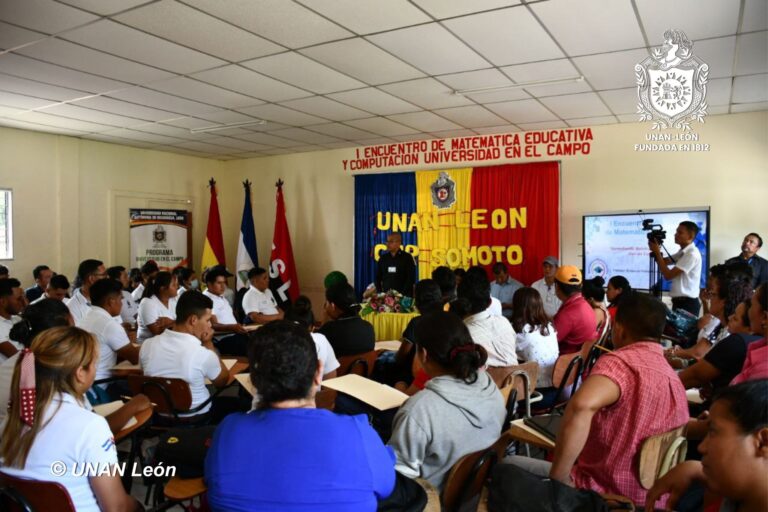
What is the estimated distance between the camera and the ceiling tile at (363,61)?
3928 millimetres

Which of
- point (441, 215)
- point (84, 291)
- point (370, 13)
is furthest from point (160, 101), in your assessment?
point (441, 215)

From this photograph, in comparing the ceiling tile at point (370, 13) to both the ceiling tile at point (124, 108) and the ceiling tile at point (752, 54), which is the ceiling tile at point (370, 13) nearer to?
the ceiling tile at point (752, 54)

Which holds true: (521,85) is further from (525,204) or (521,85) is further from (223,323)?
(223,323)

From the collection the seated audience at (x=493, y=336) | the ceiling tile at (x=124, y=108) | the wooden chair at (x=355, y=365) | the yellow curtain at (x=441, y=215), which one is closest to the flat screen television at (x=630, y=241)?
the yellow curtain at (x=441, y=215)

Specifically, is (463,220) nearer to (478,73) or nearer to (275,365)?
(478,73)

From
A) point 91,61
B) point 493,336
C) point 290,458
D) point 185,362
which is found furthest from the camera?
point 91,61

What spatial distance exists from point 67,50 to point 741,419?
455 centimetres

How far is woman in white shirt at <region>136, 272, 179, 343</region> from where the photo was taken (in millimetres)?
4527

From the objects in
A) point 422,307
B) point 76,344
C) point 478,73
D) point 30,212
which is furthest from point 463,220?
point 76,344

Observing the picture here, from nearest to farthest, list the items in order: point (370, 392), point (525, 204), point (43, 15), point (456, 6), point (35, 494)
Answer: point (35, 494)
point (370, 392)
point (456, 6)
point (43, 15)
point (525, 204)

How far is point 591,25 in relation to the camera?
3.51 m

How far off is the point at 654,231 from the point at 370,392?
14.5 ft

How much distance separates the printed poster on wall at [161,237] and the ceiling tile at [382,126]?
→ 363 centimetres

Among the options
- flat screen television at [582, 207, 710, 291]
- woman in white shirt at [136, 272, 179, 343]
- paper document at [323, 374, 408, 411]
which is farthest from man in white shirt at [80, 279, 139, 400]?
flat screen television at [582, 207, 710, 291]
